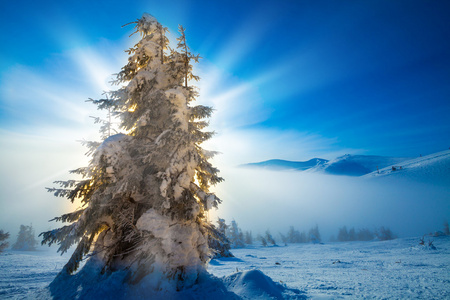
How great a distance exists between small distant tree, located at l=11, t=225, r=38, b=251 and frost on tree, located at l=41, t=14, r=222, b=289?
2974 inches

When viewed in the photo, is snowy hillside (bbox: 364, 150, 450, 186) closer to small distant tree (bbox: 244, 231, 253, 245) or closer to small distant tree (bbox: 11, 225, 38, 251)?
small distant tree (bbox: 244, 231, 253, 245)

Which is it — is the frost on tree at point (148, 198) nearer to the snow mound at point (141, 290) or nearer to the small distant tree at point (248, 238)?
the snow mound at point (141, 290)

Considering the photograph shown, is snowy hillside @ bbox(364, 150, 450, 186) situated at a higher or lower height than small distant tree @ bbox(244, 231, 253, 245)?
higher

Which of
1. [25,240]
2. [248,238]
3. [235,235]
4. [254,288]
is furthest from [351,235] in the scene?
[25,240]

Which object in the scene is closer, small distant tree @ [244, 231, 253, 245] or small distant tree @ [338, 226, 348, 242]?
small distant tree @ [244, 231, 253, 245]

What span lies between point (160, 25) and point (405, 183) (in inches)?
6024

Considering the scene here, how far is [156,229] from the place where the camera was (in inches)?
276

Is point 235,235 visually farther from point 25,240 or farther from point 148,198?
point 25,240

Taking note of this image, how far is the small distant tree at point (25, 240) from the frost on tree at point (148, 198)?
248 ft

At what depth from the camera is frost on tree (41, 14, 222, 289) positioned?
7168mm

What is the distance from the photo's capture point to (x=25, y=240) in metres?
56.5

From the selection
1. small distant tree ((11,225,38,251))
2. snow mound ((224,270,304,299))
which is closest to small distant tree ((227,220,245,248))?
snow mound ((224,270,304,299))

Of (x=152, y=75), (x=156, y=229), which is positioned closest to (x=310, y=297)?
(x=156, y=229)

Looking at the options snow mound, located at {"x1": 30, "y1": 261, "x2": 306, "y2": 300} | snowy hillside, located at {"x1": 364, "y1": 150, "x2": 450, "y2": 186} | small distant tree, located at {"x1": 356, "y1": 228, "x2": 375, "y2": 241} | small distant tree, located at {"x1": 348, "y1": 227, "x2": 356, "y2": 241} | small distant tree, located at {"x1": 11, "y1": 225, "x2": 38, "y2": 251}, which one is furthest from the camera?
snowy hillside, located at {"x1": 364, "y1": 150, "x2": 450, "y2": 186}
